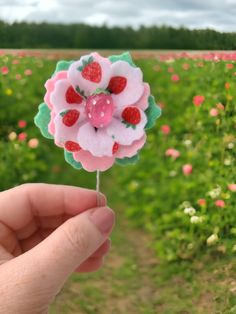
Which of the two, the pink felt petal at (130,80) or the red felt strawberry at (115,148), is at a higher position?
the pink felt petal at (130,80)

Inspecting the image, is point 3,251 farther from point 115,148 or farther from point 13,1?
point 13,1

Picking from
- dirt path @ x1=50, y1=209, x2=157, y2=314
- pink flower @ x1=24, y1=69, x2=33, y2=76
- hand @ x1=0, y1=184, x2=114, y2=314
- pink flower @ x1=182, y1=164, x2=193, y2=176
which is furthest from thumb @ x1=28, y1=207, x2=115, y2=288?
pink flower @ x1=182, y1=164, x2=193, y2=176

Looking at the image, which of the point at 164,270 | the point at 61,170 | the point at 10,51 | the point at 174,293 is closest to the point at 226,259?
the point at 174,293

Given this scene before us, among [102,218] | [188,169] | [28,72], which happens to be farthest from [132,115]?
[188,169]

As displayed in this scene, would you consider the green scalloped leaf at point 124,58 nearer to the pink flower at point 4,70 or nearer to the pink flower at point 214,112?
the pink flower at point 214,112

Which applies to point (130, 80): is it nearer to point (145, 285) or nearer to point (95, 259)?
point (95, 259)

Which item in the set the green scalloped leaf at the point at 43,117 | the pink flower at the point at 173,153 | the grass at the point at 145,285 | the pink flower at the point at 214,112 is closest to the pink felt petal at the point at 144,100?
the green scalloped leaf at the point at 43,117

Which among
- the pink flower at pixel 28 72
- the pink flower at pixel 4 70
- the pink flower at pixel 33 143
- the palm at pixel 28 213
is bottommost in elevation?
the pink flower at pixel 33 143
